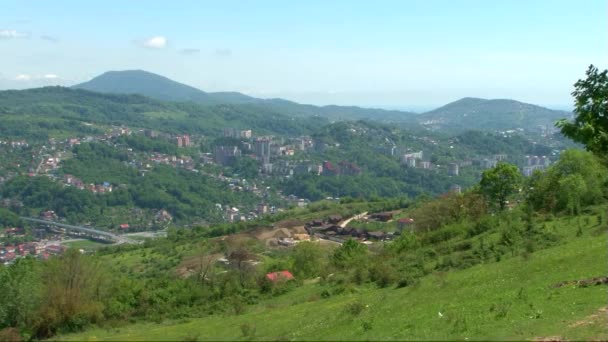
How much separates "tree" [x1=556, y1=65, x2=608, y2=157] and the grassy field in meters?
3.58

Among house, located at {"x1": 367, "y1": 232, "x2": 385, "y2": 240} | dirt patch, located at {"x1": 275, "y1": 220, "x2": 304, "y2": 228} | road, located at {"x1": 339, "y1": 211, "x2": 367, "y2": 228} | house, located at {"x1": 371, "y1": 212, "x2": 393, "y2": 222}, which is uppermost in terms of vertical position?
house, located at {"x1": 367, "y1": 232, "x2": 385, "y2": 240}

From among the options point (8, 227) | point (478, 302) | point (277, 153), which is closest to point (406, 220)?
point (478, 302)

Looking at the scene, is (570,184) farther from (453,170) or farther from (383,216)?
(453,170)

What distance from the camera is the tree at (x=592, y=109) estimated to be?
9803 millimetres

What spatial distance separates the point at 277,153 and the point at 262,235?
134 metres

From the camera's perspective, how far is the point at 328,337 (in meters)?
13.3

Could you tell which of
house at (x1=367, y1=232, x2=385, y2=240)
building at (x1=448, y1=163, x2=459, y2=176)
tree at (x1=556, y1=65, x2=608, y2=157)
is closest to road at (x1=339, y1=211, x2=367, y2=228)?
house at (x1=367, y1=232, x2=385, y2=240)

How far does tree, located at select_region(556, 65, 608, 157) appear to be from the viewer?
32.2ft

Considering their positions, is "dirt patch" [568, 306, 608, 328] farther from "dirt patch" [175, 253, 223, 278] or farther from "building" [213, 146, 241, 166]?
"building" [213, 146, 241, 166]

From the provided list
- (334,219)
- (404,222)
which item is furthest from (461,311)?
(334,219)

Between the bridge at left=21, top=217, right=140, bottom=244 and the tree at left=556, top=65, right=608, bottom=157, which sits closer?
the tree at left=556, top=65, right=608, bottom=157

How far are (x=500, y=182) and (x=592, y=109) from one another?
91.3 feet

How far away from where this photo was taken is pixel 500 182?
3691 cm

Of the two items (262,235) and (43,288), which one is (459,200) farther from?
(262,235)
